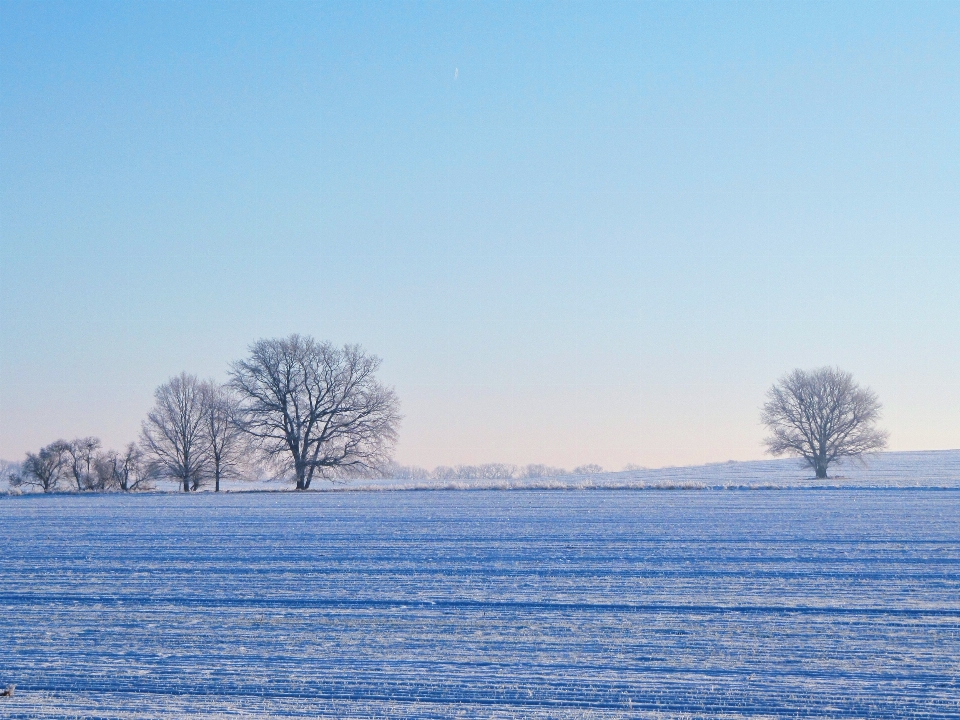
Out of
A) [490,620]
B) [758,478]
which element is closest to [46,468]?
[758,478]

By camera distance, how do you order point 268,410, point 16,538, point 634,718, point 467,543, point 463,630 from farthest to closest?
1. point 268,410
2. point 16,538
3. point 467,543
4. point 463,630
5. point 634,718

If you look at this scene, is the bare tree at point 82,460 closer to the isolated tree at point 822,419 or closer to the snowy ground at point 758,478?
the snowy ground at point 758,478

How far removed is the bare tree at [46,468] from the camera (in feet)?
183

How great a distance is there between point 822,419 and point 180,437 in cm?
4360

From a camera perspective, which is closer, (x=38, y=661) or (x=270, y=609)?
(x=38, y=661)

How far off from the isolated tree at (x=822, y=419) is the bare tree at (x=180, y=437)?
3890cm

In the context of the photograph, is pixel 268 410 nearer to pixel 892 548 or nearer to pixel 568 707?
pixel 892 548

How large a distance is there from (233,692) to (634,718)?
457cm

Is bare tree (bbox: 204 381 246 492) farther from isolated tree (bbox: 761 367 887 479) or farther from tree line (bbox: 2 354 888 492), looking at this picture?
isolated tree (bbox: 761 367 887 479)

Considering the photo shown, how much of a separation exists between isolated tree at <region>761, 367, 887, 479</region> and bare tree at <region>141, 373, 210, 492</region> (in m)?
38.9

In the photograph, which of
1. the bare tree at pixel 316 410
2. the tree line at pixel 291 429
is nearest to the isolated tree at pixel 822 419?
the tree line at pixel 291 429

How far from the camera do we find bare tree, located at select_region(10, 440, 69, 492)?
55.8 metres

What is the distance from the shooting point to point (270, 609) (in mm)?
13750

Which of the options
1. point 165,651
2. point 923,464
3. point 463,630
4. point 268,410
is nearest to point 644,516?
point 463,630
